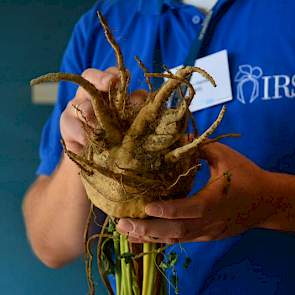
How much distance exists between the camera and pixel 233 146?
0.82 metres

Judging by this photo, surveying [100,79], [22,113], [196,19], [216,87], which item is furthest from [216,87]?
[22,113]

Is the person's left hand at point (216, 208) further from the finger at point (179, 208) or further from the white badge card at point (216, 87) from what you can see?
the white badge card at point (216, 87)

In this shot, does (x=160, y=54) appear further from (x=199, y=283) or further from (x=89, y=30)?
(x=199, y=283)

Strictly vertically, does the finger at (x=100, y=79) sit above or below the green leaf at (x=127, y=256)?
above

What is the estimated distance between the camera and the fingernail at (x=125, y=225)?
55cm

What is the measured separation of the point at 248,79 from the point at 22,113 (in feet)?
3.27

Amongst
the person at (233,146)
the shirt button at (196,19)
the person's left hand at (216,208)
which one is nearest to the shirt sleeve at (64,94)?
the person at (233,146)

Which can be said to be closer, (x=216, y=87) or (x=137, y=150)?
(x=137, y=150)

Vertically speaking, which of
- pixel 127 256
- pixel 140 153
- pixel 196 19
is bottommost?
pixel 127 256

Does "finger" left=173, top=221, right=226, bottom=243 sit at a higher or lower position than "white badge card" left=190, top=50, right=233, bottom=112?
lower

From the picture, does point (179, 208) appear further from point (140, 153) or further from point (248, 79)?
point (248, 79)

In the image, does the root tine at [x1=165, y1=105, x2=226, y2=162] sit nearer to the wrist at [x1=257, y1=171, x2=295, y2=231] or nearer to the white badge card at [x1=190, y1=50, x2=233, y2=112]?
the wrist at [x1=257, y1=171, x2=295, y2=231]

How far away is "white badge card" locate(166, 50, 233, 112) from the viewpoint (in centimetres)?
83

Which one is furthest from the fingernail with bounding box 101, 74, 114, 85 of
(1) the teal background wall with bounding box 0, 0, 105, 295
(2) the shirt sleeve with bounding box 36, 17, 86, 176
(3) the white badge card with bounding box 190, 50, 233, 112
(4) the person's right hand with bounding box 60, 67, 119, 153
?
(1) the teal background wall with bounding box 0, 0, 105, 295
